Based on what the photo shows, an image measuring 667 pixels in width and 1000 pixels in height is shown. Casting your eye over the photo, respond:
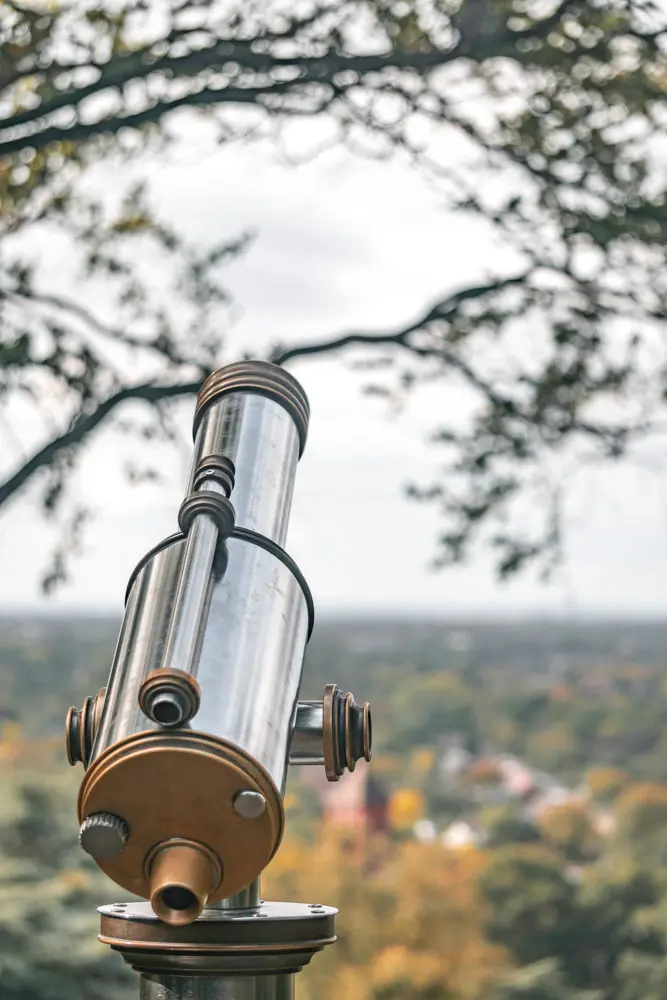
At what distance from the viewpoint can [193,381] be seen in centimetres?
517

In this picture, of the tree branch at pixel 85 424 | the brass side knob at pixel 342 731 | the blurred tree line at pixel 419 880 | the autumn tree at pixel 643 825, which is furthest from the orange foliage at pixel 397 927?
the brass side knob at pixel 342 731

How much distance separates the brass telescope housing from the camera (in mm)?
1473

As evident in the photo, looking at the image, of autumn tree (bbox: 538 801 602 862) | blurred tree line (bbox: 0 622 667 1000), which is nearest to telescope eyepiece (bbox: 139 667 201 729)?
blurred tree line (bbox: 0 622 667 1000)

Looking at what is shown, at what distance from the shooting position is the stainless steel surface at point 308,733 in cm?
179

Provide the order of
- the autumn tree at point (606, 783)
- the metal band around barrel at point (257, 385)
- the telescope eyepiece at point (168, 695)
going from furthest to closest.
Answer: the autumn tree at point (606, 783), the metal band around barrel at point (257, 385), the telescope eyepiece at point (168, 695)

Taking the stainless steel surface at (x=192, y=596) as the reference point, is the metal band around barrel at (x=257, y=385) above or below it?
above

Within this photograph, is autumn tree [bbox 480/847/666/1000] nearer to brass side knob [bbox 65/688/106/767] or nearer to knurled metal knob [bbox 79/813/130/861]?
brass side knob [bbox 65/688/106/767]

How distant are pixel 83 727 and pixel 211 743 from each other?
0.36m

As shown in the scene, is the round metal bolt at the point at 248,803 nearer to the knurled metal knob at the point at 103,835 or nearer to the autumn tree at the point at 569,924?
the knurled metal knob at the point at 103,835

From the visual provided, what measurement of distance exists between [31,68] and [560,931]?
27069 millimetres

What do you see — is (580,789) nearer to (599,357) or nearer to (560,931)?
(560,931)

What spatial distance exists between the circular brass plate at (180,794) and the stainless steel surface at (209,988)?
0.16 meters

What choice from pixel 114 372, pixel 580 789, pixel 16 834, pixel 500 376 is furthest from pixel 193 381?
pixel 580 789

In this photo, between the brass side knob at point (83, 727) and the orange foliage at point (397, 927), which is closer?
the brass side knob at point (83, 727)
